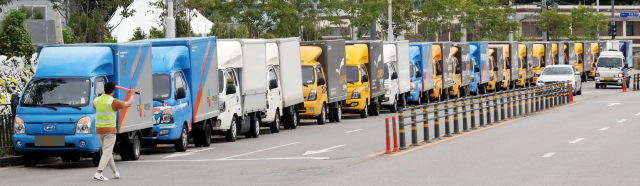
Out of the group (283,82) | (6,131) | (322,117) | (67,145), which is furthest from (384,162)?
(322,117)

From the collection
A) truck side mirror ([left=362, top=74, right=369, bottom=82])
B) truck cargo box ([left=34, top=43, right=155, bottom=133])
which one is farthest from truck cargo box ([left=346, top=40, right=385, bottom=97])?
truck cargo box ([left=34, top=43, right=155, bottom=133])

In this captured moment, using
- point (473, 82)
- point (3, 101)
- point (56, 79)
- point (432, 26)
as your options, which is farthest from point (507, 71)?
point (56, 79)

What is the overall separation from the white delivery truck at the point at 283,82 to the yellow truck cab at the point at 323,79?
0.88m

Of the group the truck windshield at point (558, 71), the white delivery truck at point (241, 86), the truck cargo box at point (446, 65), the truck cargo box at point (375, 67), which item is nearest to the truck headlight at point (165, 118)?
the white delivery truck at point (241, 86)

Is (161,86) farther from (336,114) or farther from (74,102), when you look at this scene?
(336,114)

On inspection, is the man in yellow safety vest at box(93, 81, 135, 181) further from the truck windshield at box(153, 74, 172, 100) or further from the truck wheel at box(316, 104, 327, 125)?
the truck wheel at box(316, 104, 327, 125)

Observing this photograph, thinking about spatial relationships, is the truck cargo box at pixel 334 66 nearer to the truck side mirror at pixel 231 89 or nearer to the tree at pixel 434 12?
the truck side mirror at pixel 231 89

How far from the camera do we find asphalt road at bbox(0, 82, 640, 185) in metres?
12.9

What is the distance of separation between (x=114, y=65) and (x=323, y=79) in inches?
447

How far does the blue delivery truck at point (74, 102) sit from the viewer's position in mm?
15398

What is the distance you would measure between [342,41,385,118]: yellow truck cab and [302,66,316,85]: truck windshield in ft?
10.1

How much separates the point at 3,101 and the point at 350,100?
40.5 ft

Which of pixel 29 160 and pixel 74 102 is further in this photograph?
pixel 29 160

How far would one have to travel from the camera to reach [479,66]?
4469 centimetres
